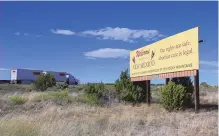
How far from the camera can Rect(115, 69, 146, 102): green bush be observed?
27.5 metres

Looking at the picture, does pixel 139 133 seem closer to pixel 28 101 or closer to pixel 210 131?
pixel 210 131

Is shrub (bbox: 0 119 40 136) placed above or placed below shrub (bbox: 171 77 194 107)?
below

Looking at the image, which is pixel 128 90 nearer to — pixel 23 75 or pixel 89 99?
pixel 89 99

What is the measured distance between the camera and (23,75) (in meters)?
77.1

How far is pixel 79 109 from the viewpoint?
2103 centimetres

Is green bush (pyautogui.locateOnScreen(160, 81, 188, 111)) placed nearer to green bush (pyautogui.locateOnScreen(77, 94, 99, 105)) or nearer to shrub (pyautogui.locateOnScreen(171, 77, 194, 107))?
shrub (pyautogui.locateOnScreen(171, 77, 194, 107))

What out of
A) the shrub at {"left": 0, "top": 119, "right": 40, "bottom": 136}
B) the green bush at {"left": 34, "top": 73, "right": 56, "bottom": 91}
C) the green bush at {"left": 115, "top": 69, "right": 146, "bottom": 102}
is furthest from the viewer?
the green bush at {"left": 34, "top": 73, "right": 56, "bottom": 91}

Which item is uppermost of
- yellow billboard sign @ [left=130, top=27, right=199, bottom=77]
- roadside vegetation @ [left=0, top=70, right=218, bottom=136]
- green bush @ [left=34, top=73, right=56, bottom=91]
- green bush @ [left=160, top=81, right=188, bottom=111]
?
yellow billboard sign @ [left=130, top=27, right=199, bottom=77]

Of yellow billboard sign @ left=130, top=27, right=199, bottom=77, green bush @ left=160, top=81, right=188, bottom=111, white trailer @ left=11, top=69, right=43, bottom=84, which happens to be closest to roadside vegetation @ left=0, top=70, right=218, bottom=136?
green bush @ left=160, top=81, right=188, bottom=111

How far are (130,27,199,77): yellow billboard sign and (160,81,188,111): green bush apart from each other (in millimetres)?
1050

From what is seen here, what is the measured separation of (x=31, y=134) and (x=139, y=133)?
3.70m

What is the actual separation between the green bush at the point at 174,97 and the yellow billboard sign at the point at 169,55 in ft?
3.45

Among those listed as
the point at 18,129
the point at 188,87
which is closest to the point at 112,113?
the point at 188,87

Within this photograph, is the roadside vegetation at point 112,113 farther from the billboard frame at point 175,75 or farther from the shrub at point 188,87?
the billboard frame at point 175,75
